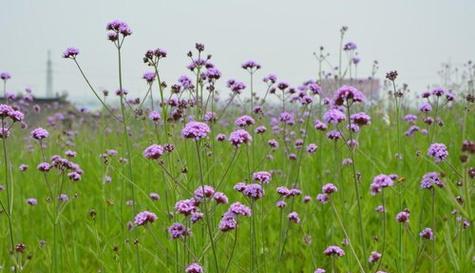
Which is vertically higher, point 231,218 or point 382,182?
point 382,182

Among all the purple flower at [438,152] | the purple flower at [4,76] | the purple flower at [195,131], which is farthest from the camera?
the purple flower at [4,76]

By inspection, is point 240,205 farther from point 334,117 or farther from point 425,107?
point 425,107

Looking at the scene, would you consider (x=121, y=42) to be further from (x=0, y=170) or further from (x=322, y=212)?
(x=0, y=170)

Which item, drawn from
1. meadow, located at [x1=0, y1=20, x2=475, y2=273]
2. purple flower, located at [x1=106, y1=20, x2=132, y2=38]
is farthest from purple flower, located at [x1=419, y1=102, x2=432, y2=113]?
purple flower, located at [x1=106, y1=20, x2=132, y2=38]

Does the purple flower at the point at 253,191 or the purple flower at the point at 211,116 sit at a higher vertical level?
the purple flower at the point at 211,116

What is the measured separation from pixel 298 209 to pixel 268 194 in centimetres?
55

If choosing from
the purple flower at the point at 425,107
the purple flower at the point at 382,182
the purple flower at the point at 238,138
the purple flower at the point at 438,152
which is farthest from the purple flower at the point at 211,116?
the purple flower at the point at 425,107

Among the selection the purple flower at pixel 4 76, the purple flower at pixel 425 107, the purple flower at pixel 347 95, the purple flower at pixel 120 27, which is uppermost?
the purple flower at pixel 120 27

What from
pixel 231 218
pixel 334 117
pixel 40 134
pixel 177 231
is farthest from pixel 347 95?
pixel 40 134

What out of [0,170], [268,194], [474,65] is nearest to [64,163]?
[268,194]

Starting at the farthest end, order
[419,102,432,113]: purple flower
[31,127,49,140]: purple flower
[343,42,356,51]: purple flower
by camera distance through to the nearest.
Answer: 1. [343,42,356,51]: purple flower
2. [419,102,432,113]: purple flower
3. [31,127,49,140]: purple flower

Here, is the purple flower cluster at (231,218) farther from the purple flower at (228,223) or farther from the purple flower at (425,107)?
the purple flower at (425,107)

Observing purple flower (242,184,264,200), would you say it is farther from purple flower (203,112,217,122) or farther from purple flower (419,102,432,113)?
purple flower (419,102,432,113)

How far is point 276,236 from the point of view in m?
3.96
